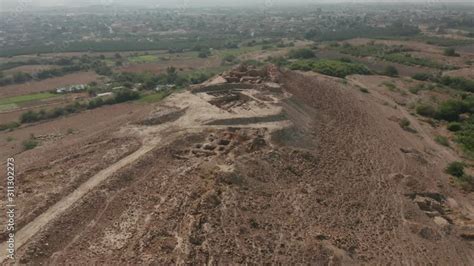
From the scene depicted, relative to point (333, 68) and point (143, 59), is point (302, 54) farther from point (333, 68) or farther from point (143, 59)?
point (143, 59)

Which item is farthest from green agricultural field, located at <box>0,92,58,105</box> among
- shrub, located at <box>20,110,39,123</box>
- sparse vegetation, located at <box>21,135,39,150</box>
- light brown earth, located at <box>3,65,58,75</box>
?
sparse vegetation, located at <box>21,135,39,150</box>

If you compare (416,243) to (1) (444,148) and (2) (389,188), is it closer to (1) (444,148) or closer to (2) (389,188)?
(2) (389,188)

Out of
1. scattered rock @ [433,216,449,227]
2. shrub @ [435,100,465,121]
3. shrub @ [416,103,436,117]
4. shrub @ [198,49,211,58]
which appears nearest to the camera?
scattered rock @ [433,216,449,227]

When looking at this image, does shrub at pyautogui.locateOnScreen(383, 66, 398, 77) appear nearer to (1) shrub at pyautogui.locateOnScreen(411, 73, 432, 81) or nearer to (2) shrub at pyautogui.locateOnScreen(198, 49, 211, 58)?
(1) shrub at pyautogui.locateOnScreen(411, 73, 432, 81)

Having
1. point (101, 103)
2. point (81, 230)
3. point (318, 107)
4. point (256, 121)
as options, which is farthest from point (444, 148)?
point (101, 103)

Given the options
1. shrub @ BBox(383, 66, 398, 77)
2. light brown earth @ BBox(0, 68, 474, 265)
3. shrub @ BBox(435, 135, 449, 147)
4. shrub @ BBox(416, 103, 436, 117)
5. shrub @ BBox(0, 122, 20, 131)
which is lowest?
shrub @ BBox(383, 66, 398, 77)

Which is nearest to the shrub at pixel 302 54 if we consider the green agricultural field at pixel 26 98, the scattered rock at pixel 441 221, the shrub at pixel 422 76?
the shrub at pixel 422 76

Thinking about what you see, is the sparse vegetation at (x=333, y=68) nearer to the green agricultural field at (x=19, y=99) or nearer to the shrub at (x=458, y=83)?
the shrub at (x=458, y=83)

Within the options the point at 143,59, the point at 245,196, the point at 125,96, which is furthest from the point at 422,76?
the point at 143,59
